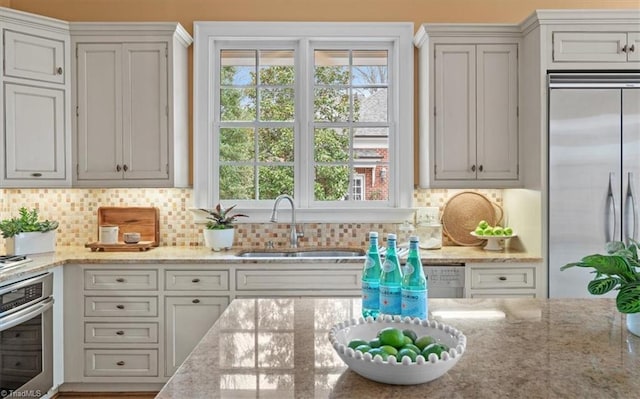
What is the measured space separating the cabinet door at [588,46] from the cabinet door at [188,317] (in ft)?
8.98

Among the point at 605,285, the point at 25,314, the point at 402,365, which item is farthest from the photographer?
the point at 25,314

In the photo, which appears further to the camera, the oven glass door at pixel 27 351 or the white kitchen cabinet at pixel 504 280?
the white kitchen cabinet at pixel 504 280

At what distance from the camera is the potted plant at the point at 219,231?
3.13 metres

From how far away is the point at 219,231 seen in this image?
313cm

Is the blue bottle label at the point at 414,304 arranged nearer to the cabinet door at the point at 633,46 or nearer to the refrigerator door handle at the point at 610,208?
the refrigerator door handle at the point at 610,208

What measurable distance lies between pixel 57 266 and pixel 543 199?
3.12m

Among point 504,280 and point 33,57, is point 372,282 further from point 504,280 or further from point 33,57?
point 33,57

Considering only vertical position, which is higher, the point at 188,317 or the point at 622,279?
the point at 622,279

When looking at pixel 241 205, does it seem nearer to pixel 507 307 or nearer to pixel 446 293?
pixel 446 293

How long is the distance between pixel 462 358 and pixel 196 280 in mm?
2034

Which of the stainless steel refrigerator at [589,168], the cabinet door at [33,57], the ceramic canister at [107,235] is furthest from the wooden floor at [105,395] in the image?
the stainless steel refrigerator at [589,168]

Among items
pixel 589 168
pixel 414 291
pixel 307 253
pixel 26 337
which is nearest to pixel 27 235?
pixel 26 337

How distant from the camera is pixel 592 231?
2.81 m

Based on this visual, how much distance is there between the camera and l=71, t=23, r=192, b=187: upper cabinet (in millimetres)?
3090
